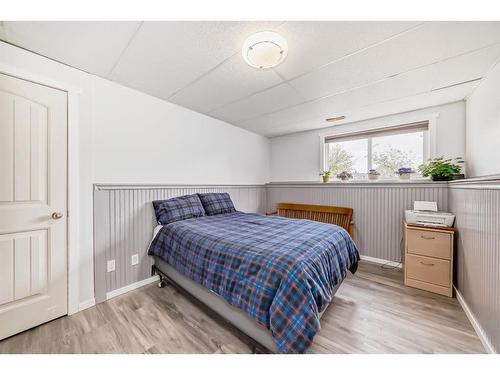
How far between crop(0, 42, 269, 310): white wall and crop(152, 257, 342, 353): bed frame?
84cm

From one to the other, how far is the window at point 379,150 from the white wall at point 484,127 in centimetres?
48

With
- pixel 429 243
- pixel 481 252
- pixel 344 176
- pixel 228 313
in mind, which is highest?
pixel 344 176

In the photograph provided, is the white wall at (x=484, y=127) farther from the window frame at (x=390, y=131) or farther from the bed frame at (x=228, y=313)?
the bed frame at (x=228, y=313)

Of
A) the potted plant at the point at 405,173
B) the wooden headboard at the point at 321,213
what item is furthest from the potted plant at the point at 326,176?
the potted plant at the point at 405,173

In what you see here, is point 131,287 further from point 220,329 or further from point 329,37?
point 329,37

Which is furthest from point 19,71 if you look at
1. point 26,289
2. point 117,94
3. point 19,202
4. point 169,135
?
point 26,289

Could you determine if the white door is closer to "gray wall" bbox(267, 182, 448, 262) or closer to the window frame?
Result: "gray wall" bbox(267, 182, 448, 262)

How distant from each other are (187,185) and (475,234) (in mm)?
2979

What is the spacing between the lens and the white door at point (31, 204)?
4.83ft

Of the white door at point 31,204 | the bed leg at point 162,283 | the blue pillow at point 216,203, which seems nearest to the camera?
the white door at point 31,204

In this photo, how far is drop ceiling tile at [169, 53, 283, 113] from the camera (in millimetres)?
1838

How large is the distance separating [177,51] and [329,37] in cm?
116

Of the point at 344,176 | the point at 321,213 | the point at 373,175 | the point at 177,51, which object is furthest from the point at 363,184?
the point at 177,51

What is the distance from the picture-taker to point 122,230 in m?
2.13
